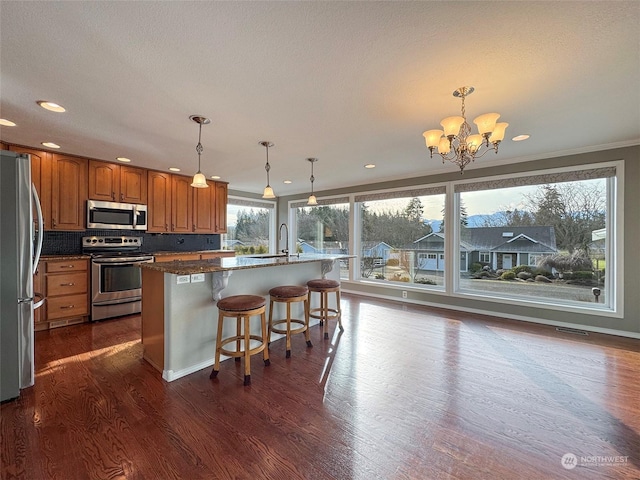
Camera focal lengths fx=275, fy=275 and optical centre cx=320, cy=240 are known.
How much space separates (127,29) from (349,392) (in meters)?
2.76

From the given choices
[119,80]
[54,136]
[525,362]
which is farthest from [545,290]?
[54,136]

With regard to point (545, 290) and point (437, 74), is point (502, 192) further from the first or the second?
point (437, 74)

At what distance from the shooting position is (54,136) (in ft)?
10.4

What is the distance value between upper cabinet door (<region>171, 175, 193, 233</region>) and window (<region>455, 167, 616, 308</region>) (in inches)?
189

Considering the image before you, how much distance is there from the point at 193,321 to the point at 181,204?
329cm

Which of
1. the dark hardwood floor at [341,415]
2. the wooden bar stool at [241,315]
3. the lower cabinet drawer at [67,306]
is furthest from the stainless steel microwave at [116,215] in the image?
the wooden bar stool at [241,315]

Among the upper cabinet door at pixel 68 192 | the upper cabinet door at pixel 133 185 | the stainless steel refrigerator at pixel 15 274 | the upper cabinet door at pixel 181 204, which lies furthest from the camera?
the upper cabinet door at pixel 181 204

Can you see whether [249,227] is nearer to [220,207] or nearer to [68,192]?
[220,207]

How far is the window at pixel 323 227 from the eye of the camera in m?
6.16

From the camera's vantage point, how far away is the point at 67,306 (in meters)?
3.70

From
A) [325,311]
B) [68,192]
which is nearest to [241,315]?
[325,311]

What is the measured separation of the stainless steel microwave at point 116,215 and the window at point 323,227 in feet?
11.2

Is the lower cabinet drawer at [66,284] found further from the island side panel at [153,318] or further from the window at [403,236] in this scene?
the window at [403,236]

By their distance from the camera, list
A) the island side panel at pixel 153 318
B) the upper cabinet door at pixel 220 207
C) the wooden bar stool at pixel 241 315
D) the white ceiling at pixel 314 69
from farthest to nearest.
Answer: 1. the upper cabinet door at pixel 220 207
2. the island side panel at pixel 153 318
3. the wooden bar stool at pixel 241 315
4. the white ceiling at pixel 314 69
